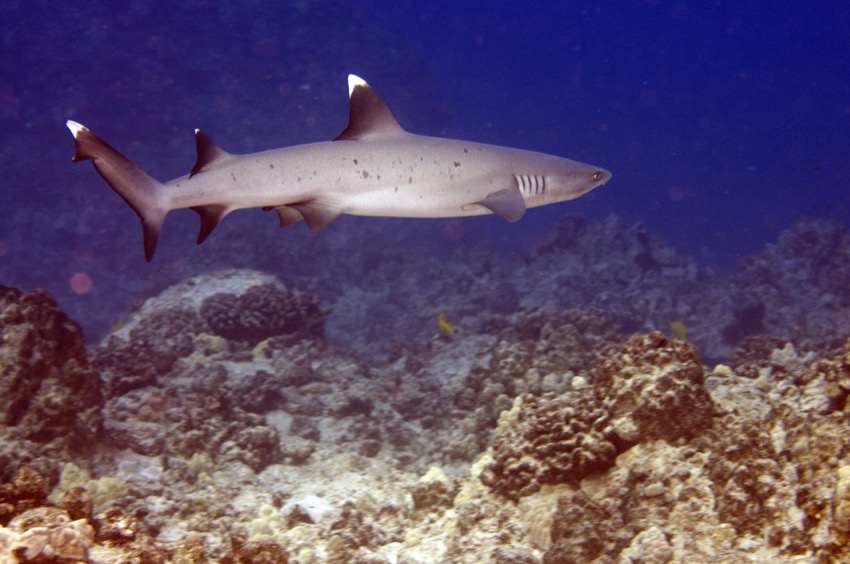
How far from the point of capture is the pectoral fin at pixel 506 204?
15.9ft

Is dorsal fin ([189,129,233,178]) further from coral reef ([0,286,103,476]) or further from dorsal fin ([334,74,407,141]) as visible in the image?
coral reef ([0,286,103,476])

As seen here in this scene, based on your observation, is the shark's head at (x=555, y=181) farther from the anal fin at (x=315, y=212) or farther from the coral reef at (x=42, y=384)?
the coral reef at (x=42, y=384)

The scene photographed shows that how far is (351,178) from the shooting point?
4707 millimetres

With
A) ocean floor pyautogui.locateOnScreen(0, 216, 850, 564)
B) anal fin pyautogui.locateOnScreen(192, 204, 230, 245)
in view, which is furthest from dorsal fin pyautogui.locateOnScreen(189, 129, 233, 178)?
Result: ocean floor pyautogui.locateOnScreen(0, 216, 850, 564)

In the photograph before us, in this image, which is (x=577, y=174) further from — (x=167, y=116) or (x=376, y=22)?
(x=376, y=22)

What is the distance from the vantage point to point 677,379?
449 cm

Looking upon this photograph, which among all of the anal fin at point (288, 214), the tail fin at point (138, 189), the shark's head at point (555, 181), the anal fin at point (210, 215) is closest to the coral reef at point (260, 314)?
the anal fin at point (288, 214)

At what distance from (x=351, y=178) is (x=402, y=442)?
4887 millimetres

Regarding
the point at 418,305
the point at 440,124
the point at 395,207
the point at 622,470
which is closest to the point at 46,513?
the point at 395,207

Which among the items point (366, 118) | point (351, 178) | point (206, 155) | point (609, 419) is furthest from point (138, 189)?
point (609, 419)

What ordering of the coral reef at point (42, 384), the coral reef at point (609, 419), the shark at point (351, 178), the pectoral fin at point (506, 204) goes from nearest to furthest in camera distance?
the coral reef at point (609, 419) < the shark at point (351, 178) < the pectoral fin at point (506, 204) < the coral reef at point (42, 384)

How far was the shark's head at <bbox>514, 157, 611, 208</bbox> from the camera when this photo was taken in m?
5.32

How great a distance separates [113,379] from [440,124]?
44335 millimetres

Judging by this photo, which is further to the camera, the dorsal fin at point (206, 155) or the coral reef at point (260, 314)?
the coral reef at point (260, 314)
